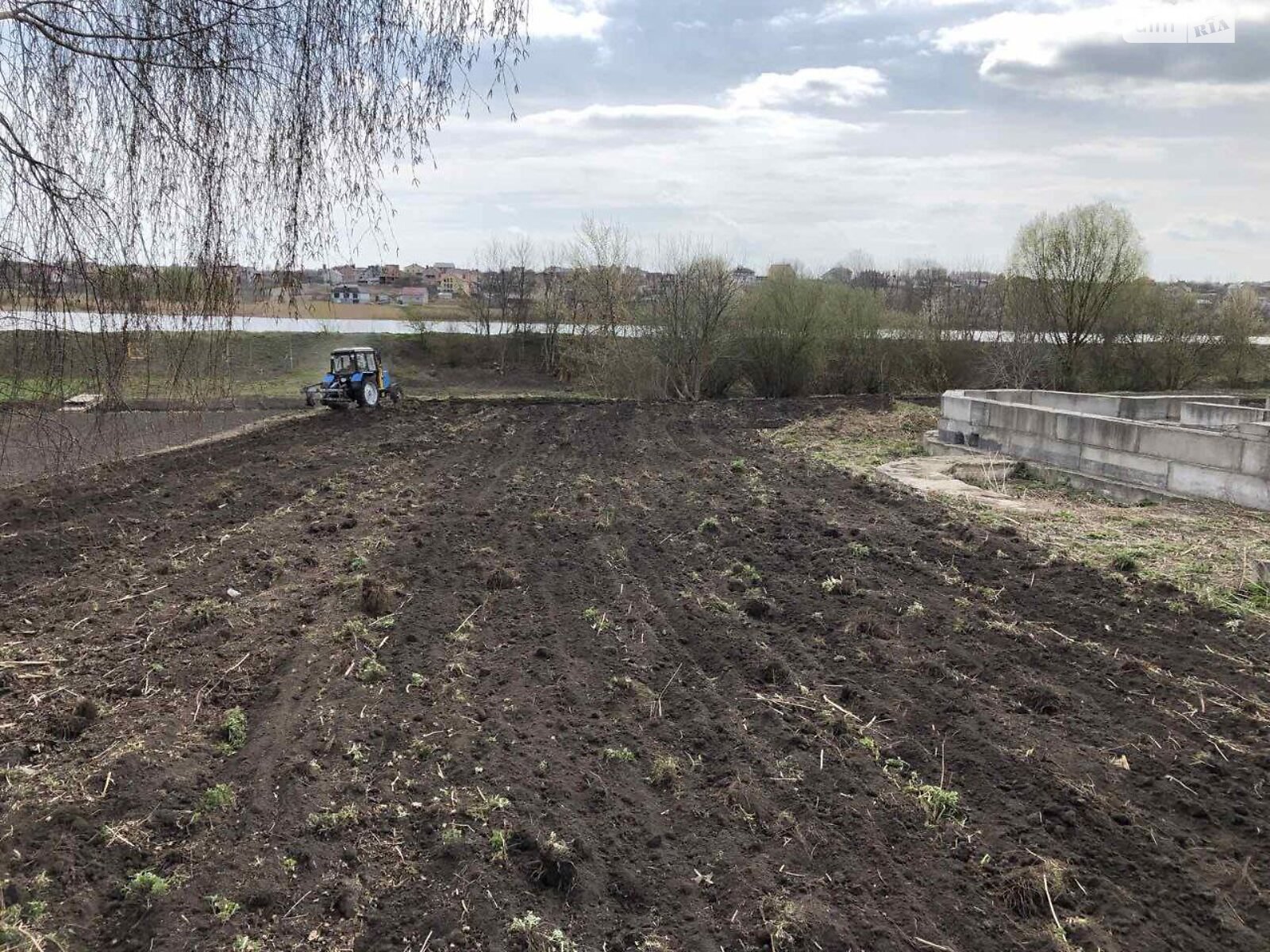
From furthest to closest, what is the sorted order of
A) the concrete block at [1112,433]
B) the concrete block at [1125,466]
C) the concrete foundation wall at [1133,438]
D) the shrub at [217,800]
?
the concrete block at [1112,433], the concrete block at [1125,466], the concrete foundation wall at [1133,438], the shrub at [217,800]

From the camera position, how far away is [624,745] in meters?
4.43

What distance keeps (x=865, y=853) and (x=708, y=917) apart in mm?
808

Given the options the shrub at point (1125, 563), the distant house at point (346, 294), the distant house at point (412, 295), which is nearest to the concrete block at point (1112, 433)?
the shrub at point (1125, 563)

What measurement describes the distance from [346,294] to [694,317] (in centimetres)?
2332

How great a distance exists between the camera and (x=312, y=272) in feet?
10.4

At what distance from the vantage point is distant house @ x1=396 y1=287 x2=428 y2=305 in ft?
11.9

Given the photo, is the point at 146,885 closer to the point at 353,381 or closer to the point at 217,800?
the point at 217,800

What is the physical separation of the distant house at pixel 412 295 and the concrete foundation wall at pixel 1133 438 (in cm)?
938

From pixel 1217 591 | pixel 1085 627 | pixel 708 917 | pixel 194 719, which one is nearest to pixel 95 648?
pixel 194 719

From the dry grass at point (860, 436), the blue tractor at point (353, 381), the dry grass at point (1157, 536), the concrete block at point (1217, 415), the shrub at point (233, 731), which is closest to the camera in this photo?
the shrub at point (233, 731)

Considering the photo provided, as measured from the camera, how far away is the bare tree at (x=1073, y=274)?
2859cm

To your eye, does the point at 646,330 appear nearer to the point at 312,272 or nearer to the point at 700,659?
the point at 700,659

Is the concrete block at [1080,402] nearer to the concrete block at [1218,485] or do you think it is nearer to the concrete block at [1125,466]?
the concrete block at [1125,466]

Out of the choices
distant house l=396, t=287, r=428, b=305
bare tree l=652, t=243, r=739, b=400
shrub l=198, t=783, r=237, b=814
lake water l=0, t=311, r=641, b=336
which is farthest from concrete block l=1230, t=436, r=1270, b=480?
bare tree l=652, t=243, r=739, b=400
